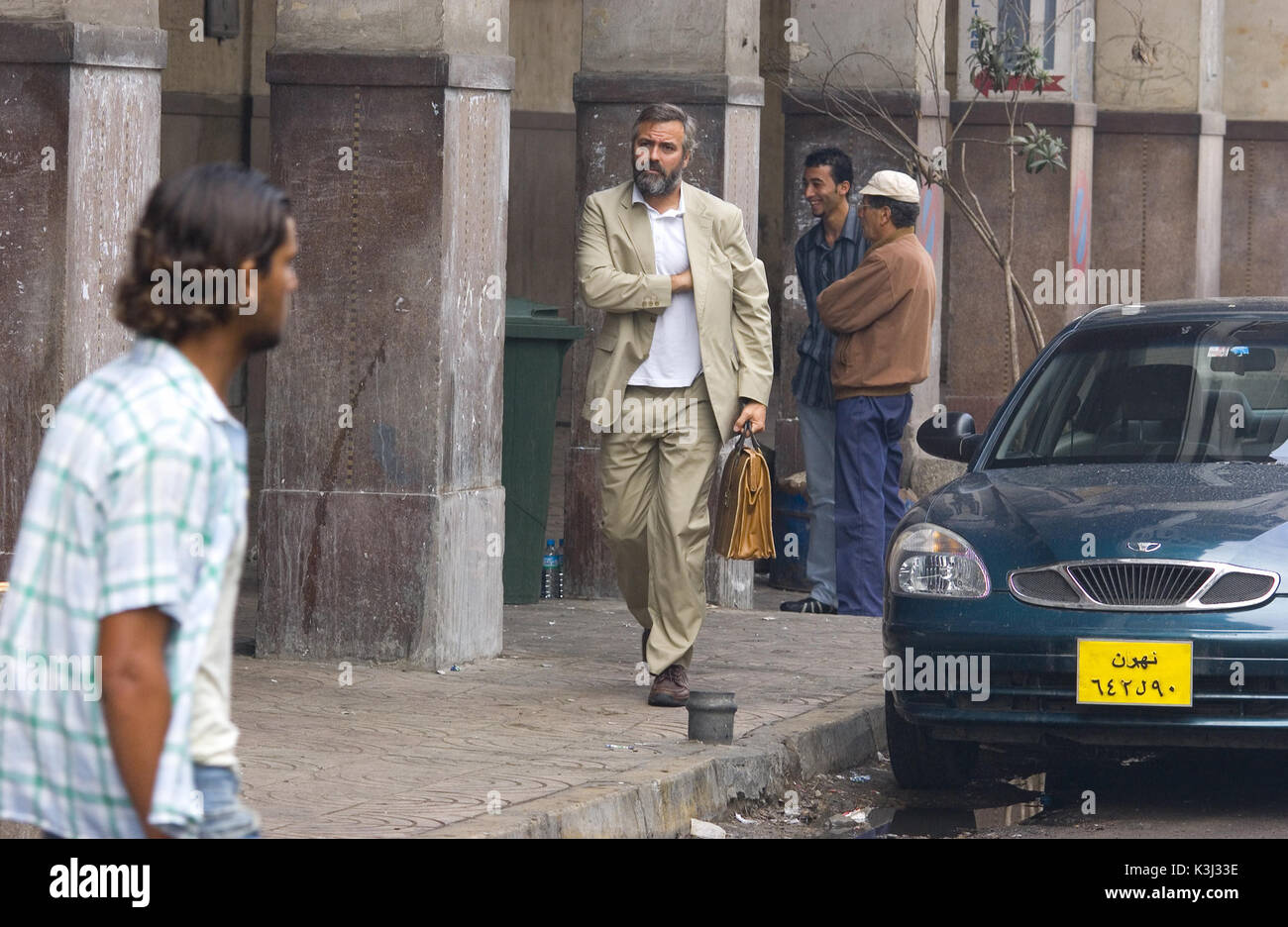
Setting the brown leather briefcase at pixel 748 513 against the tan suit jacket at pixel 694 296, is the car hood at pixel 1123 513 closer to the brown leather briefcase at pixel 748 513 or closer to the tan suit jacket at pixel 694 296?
the brown leather briefcase at pixel 748 513

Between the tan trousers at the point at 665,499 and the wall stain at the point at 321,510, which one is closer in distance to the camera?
the tan trousers at the point at 665,499

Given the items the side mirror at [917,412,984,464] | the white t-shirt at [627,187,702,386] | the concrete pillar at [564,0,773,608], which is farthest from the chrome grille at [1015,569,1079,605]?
the concrete pillar at [564,0,773,608]

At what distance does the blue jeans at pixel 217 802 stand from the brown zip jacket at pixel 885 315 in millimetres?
7643

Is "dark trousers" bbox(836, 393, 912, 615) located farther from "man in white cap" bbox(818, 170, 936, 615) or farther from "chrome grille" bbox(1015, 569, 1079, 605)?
"chrome grille" bbox(1015, 569, 1079, 605)

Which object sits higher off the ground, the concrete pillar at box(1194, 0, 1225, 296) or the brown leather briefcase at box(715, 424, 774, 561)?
the concrete pillar at box(1194, 0, 1225, 296)

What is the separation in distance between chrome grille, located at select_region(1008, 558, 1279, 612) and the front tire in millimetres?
843

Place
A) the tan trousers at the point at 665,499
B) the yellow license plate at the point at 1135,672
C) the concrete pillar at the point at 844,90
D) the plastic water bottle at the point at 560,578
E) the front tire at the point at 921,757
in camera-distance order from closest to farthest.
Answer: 1. the yellow license plate at the point at 1135,672
2. the front tire at the point at 921,757
3. the tan trousers at the point at 665,499
4. the plastic water bottle at the point at 560,578
5. the concrete pillar at the point at 844,90

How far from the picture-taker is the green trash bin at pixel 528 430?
34.7 feet

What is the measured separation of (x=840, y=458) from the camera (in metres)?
10.7

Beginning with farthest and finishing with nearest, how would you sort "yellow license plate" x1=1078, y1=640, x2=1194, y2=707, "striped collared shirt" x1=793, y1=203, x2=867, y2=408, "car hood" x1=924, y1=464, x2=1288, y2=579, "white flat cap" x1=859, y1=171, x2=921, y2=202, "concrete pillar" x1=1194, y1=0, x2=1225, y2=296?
"concrete pillar" x1=1194, y1=0, x2=1225, y2=296, "striped collared shirt" x1=793, y1=203, x2=867, y2=408, "white flat cap" x1=859, y1=171, x2=921, y2=202, "car hood" x1=924, y1=464, x2=1288, y2=579, "yellow license plate" x1=1078, y1=640, x2=1194, y2=707

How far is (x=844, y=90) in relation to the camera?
13344mm

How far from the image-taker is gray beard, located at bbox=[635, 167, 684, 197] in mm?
7988

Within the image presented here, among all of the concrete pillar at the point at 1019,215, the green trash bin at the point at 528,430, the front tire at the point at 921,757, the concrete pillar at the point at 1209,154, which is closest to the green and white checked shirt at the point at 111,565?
the front tire at the point at 921,757
